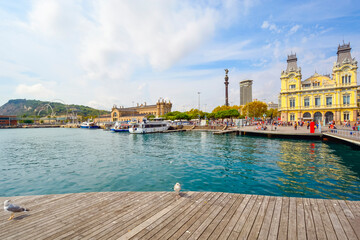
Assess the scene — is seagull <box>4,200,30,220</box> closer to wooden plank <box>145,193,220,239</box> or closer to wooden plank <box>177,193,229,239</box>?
wooden plank <box>145,193,220,239</box>

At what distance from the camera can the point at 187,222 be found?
5051 millimetres

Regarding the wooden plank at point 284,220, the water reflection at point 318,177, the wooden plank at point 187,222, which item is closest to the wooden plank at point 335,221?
the wooden plank at point 284,220

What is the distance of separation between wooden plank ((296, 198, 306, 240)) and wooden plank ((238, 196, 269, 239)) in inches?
34.7

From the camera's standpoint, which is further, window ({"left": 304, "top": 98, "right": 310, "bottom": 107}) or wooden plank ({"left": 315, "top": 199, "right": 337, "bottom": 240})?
window ({"left": 304, "top": 98, "right": 310, "bottom": 107})

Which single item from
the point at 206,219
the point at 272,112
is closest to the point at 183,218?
the point at 206,219

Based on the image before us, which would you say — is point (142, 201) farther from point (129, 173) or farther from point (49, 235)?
point (129, 173)

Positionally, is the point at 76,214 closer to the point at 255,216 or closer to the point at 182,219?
the point at 182,219

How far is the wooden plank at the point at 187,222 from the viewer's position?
4508mm

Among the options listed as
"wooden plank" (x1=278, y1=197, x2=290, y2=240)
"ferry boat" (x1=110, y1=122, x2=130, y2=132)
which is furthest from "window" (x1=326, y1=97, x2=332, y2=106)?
"ferry boat" (x1=110, y1=122, x2=130, y2=132)

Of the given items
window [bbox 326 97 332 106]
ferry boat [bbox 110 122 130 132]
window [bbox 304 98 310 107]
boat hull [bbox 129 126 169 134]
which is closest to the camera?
window [bbox 326 97 332 106]

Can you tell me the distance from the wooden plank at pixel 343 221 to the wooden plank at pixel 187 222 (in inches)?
137

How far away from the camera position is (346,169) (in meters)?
14.9

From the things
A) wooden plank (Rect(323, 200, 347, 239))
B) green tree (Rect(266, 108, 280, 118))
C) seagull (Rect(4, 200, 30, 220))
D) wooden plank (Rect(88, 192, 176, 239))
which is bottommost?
wooden plank (Rect(88, 192, 176, 239))

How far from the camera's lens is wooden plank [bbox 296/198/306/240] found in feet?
14.7
